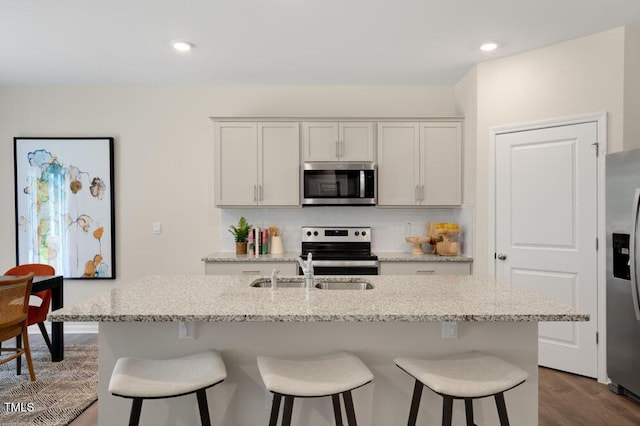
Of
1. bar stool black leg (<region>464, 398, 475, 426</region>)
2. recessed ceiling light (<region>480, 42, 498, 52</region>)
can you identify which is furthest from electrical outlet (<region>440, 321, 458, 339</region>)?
recessed ceiling light (<region>480, 42, 498, 52</region>)

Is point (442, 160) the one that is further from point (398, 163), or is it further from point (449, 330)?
point (449, 330)

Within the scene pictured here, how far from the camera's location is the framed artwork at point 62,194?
429 cm

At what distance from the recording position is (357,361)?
177 centimetres

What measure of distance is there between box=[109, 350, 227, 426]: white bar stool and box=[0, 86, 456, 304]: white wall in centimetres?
266

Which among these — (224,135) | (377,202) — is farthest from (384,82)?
(224,135)

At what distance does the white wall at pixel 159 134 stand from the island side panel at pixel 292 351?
94.9 inches

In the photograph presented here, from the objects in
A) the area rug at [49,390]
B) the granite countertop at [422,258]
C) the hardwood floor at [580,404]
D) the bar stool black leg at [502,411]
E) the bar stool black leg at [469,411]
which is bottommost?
the hardwood floor at [580,404]

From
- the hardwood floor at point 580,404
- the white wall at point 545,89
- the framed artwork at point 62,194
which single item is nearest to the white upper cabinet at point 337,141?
the white wall at point 545,89

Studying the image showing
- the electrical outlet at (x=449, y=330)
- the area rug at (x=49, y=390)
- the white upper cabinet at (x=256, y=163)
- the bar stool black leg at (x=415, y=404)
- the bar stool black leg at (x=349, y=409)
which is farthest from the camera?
the white upper cabinet at (x=256, y=163)

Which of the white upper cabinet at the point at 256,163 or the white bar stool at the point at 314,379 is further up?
the white upper cabinet at the point at 256,163

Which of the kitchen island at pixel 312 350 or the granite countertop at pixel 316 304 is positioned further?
the kitchen island at pixel 312 350

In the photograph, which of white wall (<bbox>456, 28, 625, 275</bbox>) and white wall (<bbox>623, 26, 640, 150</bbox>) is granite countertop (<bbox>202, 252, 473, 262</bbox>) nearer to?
white wall (<bbox>456, 28, 625, 275</bbox>)

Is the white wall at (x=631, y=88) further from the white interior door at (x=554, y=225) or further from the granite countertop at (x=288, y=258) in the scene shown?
the granite countertop at (x=288, y=258)

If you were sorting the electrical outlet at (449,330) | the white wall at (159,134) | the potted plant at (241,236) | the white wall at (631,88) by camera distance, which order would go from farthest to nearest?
the white wall at (159,134)
the potted plant at (241,236)
the white wall at (631,88)
the electrical outlet at (449,330)
